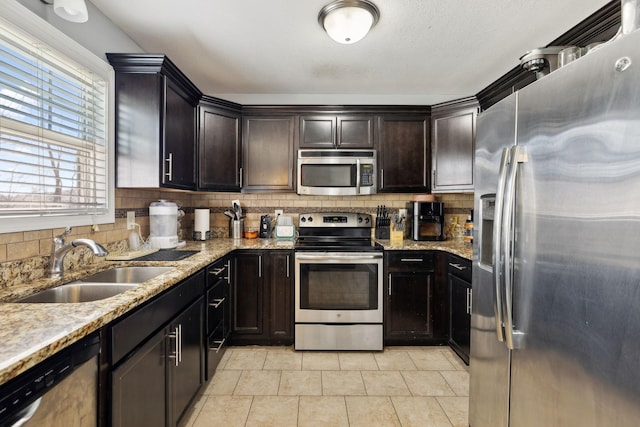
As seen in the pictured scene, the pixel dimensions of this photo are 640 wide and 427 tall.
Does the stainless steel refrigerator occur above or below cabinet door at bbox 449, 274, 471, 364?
above

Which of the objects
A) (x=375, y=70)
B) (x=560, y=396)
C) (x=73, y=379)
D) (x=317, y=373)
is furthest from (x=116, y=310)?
(x=375, y=70)

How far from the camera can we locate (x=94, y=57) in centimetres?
183

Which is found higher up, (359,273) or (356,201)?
(356,201)

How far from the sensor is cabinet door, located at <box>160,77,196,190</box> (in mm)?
2150

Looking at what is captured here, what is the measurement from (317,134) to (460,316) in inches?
81.8

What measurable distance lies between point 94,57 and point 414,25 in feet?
6.53

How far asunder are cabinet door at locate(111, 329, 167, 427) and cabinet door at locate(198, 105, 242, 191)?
163 cm

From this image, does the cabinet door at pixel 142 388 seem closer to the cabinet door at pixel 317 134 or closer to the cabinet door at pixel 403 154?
the cabinet door at pixel 317 134

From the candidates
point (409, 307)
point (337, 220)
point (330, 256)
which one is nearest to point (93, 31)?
point (330, 256)

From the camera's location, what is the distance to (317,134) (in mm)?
3045

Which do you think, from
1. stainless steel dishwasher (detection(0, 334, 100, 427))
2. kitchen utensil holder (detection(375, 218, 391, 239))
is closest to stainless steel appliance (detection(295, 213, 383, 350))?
kitchen utensil holder (detection(375, 218, 391, 239))

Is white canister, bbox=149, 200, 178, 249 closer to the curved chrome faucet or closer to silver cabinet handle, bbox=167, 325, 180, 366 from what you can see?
the curved chrome faucet

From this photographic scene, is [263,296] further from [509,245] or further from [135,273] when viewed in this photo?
[509,245]

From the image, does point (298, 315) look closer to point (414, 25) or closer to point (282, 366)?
point (282, 366)
